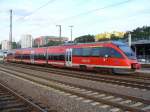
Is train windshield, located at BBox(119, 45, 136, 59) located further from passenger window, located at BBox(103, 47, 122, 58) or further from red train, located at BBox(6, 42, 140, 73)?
passenger window, located at BBox(103, 47, 122, 58)

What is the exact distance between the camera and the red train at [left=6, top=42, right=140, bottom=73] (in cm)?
2336

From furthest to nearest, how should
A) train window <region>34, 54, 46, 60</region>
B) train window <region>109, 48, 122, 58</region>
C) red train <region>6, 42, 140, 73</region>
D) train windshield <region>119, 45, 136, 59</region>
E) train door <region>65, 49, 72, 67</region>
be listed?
train window <region>34, 54, 46, 60</region> < train door <region>65, 49, 72, 67</region> < train windshield <region>119, 45, 136, 59</region> < train window <region>109, 48, 122, 58</region> < red train <region>6, 42, 140, 73</region>

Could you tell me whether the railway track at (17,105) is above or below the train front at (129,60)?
below

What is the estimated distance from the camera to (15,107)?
10.2 m

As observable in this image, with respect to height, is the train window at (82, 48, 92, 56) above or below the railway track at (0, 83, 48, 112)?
above

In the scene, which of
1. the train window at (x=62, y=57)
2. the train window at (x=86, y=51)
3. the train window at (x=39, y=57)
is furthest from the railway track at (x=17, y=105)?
the train window at (x=39, y=57)

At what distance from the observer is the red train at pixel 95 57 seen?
76.6ft

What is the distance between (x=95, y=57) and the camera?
1026 inches

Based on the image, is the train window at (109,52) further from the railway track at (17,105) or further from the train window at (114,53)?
the railway track at (17,105)

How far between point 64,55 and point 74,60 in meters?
3.06

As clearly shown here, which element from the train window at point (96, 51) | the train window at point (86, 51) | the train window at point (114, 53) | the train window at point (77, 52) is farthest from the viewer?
the train window at point (77, 52)

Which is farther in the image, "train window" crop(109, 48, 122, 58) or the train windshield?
the train windshield

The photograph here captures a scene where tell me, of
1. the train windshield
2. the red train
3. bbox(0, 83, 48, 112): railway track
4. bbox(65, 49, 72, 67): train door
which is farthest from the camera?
bbox(65, 49, 72, 67): train door

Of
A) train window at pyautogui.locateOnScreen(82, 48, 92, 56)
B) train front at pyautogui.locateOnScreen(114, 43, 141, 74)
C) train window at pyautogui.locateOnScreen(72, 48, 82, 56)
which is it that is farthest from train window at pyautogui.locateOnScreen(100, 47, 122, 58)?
train window at pyautogui.locateOnScreen(72, 48, 82, 56)
